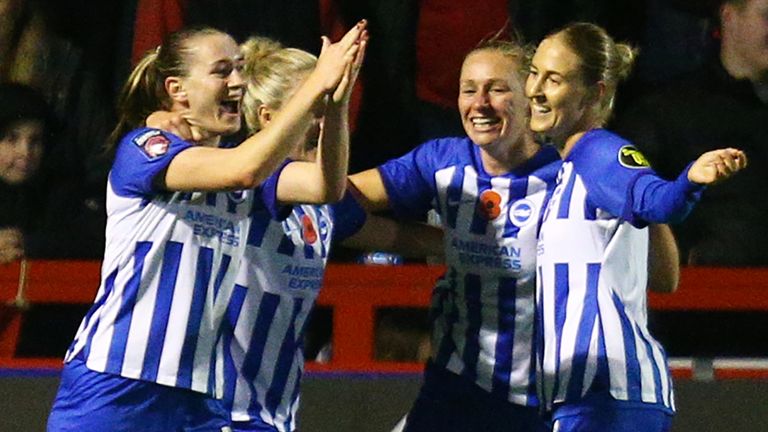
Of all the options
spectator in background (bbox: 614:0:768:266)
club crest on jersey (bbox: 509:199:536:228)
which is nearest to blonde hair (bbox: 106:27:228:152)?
club crest on jersey (bbox: 509:199:536:228)

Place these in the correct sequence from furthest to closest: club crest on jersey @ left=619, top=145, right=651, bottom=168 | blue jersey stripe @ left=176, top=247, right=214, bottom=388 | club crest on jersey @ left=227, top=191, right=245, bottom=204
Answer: club crest on jersey @ left=227, top=191, right=245, bottom=204 → blue jersey stripe @ left=176, top=247, right=214, bottom=388 → club crest on jersey @ left=619, top=145, right=651, bottom=168

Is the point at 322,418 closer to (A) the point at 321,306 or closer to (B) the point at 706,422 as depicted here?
(A) the point at 321,306

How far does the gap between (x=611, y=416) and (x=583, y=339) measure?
0.17 metres

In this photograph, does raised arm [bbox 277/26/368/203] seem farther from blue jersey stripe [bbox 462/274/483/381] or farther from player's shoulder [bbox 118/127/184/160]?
blue jersey stripe [bbox 462/274/483/381]

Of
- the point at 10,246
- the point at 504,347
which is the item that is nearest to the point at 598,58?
the point at 504,347

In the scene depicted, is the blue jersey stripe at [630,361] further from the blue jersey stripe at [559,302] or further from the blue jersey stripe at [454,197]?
the blue jersey stripe at [454,197]

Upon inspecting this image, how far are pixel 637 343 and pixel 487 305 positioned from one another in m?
0.50

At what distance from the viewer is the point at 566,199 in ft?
13.6

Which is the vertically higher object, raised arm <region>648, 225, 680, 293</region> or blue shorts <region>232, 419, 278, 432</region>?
raised arm <region>648, 225, 680, 293</region>

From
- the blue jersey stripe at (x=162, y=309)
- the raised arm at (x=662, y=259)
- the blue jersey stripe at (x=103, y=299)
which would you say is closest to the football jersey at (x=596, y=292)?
the raised arm at (x=662, y=259)

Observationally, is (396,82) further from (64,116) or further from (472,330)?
(472,330)

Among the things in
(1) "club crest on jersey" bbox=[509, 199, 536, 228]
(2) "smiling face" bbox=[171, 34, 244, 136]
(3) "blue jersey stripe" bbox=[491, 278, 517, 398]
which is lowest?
(3) "blue jersey stripe" bbox=[491, 278, 517, 398]

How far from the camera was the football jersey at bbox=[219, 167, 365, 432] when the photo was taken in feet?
14.4

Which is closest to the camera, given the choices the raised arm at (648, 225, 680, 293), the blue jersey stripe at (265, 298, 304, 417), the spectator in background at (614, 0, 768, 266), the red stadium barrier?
the raised arm at (648, 225, 680, 293)
